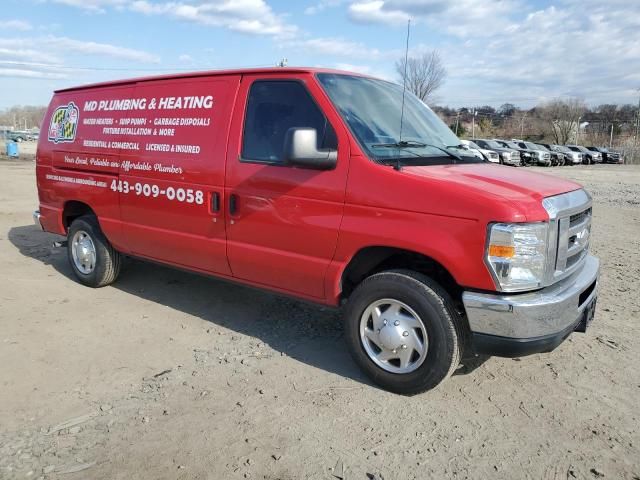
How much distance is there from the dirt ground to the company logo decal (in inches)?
70.9

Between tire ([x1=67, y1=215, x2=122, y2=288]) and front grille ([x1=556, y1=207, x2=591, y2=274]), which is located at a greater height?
front grille ([x1=556, y1=207, x2=591, y2=274])

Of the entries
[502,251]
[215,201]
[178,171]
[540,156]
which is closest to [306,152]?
[215,201]

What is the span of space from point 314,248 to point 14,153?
3238 cm

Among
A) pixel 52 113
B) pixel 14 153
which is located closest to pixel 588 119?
pixel 14 153

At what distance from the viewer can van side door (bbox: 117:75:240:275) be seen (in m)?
4.30

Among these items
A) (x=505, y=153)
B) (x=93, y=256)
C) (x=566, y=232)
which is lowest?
(x=93, y=256)

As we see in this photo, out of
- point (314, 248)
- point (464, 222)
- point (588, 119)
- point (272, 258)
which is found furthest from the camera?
point (588, 119)

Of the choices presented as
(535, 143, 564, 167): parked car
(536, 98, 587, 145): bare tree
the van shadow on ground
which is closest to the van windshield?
the van shadow on ground

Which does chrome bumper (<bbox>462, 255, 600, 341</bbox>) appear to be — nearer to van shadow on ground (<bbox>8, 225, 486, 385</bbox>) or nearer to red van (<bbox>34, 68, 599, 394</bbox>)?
red van (<bbox>34, 68, 599, 394</bbox>)

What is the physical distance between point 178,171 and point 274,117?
3.44 ft

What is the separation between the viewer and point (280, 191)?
388 cm

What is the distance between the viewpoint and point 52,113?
6.09m

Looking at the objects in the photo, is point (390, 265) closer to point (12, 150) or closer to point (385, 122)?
point (385, 122)

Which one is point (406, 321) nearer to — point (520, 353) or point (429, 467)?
point (520, 353)
